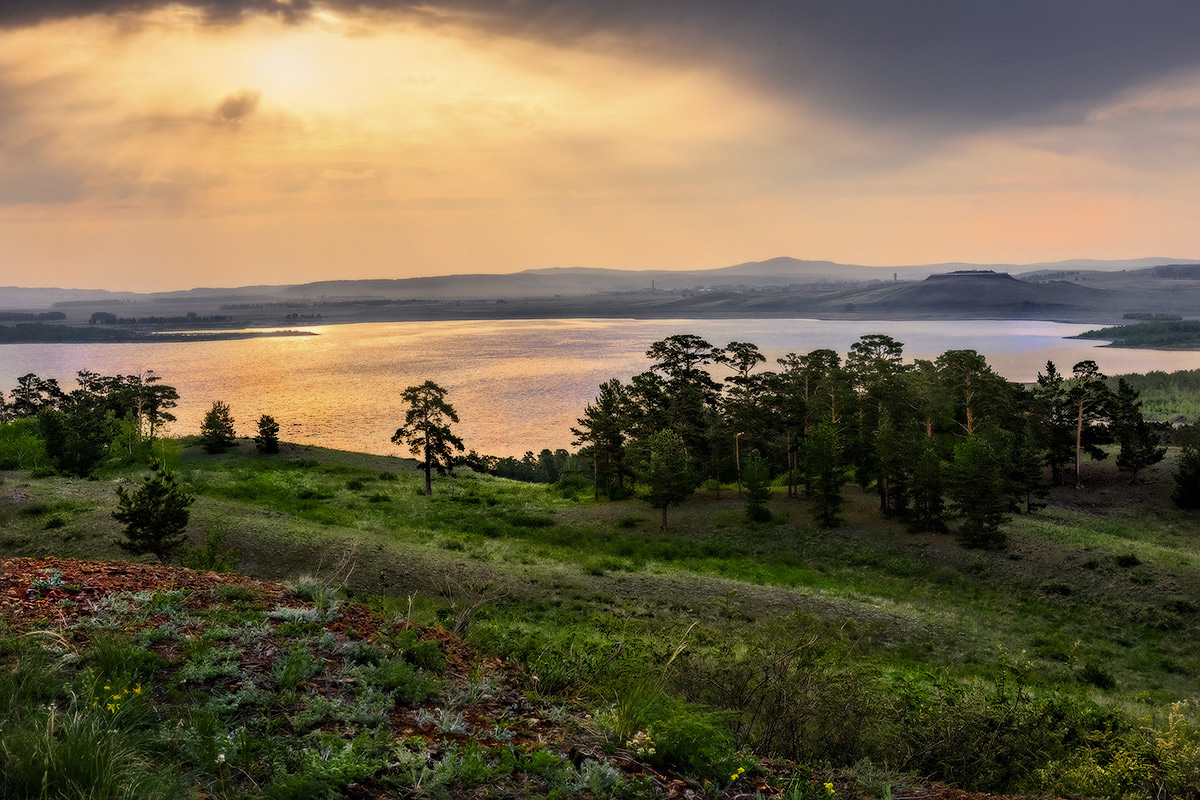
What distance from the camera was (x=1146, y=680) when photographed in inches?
853

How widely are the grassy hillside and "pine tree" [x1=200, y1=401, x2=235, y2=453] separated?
11.7ft

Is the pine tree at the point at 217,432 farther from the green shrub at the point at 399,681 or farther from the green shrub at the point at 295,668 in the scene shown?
the green shrub at the point at 399,681

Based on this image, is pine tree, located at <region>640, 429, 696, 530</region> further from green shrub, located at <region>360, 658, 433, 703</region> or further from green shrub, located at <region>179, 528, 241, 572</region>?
green shrub, located at <region>360, 658, 433, 703</region>

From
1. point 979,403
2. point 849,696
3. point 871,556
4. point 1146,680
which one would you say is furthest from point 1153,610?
point 849,696

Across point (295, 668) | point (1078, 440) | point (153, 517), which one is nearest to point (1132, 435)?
point (1078, 440)

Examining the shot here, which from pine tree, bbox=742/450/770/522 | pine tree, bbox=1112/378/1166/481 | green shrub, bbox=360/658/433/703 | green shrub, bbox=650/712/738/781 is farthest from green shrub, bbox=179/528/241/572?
pine tree, bbox=1112/378/1166/481

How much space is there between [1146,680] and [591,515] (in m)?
30.8

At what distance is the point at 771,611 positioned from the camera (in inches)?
984

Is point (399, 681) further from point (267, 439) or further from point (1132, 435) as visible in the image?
point (267, 439)

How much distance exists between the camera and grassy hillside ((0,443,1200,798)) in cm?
875

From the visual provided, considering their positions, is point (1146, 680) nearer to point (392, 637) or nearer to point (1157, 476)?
point (392, 637)

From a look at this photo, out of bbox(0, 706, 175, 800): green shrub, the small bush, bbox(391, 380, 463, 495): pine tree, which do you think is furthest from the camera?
bbox(391, 380, 463, 495): pine tree

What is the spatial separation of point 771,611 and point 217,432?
192 ft

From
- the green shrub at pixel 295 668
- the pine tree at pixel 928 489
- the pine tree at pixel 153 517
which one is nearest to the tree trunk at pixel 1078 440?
the pine tree at pixel 928 489
